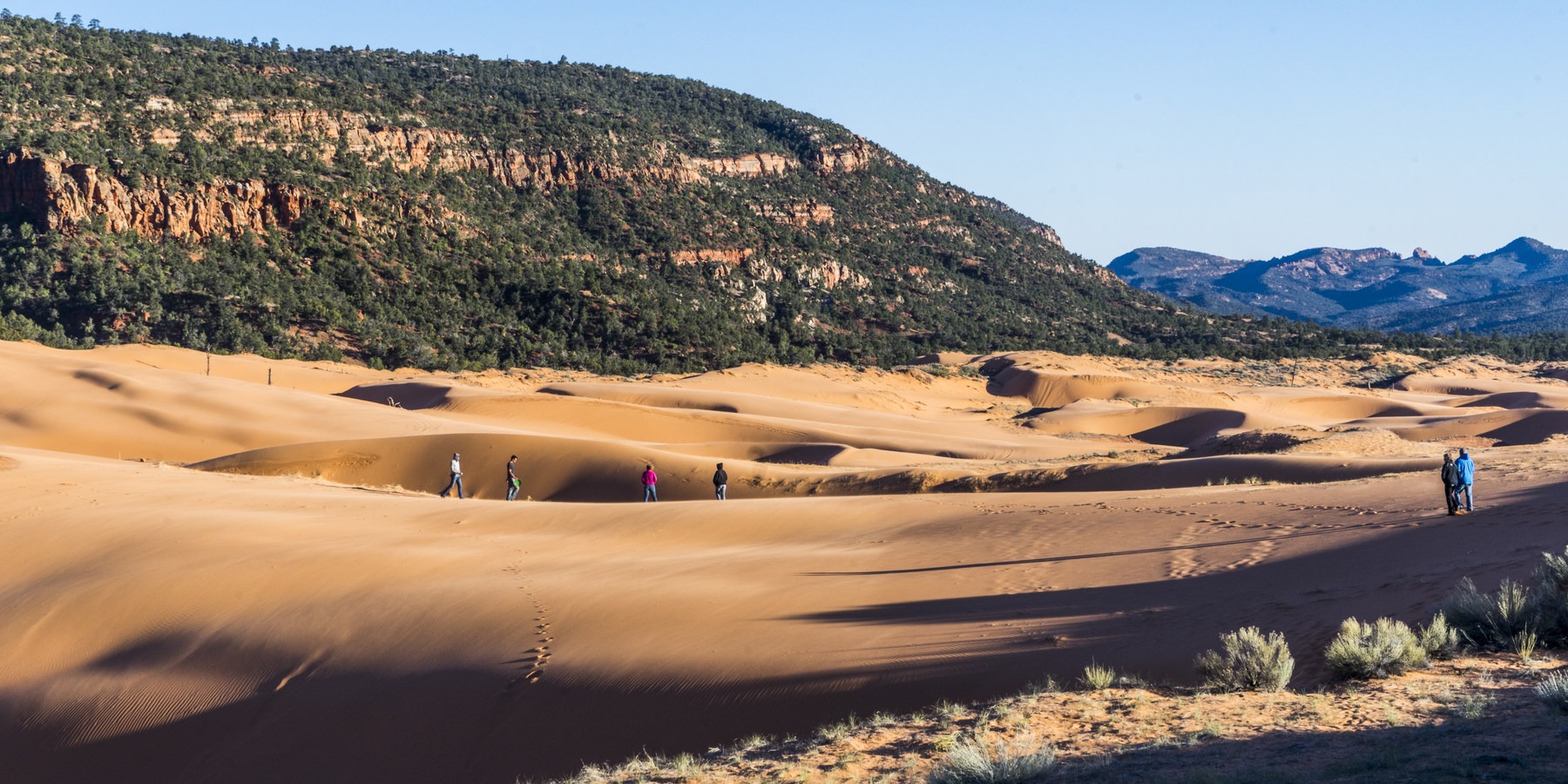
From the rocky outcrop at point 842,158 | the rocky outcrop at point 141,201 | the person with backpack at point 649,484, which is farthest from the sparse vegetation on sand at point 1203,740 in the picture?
the rocky outcrop at point 842,158

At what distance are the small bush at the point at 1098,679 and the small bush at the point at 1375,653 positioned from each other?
53.3 inches

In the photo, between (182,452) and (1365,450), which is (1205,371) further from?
(182,452)

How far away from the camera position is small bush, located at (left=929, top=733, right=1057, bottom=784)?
5832 mm

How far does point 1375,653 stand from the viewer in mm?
7316

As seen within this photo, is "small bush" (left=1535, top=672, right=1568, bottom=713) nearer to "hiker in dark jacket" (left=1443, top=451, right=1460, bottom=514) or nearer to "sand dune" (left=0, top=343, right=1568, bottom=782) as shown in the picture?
"sand dune" (left=0, top=343, right=1568, bottom=782)

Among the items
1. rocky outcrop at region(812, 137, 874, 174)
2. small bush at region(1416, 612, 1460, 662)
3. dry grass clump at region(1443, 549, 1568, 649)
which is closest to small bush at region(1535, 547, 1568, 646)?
dry grass clump at region(1443, 549, 1568, 649)

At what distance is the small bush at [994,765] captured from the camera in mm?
5832

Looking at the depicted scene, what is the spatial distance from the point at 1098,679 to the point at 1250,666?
0.93 meters

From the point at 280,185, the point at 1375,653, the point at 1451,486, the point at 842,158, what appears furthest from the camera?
the point at 842,158

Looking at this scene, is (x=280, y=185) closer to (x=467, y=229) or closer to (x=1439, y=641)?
(x=467, y=229)

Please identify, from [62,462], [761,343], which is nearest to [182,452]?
[62,462]

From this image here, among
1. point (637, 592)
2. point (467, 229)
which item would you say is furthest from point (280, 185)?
point (637, 592)

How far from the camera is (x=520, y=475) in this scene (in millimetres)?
26484

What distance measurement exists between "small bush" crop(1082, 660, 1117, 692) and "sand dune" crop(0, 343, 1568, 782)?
0.26 meters
